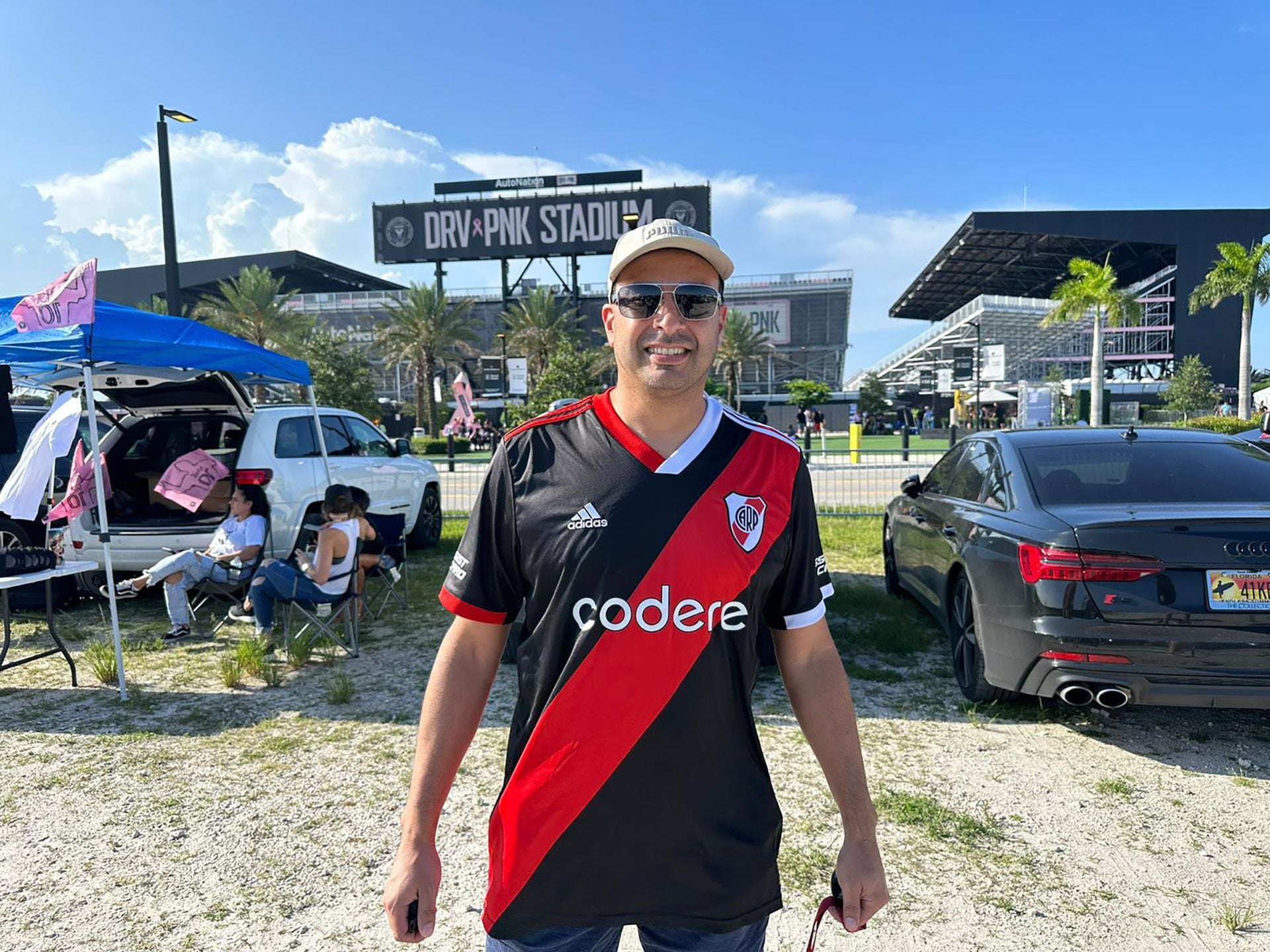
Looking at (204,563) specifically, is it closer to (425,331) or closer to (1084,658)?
(1084,658)

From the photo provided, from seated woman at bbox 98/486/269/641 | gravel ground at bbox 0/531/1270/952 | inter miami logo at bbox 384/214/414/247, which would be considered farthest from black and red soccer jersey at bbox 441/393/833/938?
inter miami logo at bbox 384/214/414/247

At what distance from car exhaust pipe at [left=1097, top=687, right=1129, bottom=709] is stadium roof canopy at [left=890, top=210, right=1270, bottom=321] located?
58095mm

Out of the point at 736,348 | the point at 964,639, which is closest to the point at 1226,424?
the point at 964,639

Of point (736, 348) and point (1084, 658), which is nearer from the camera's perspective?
point (1084, 658)

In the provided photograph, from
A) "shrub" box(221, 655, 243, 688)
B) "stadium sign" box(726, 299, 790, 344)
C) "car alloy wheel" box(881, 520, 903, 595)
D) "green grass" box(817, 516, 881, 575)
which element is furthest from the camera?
"stadium sign" box(726, 299, 790, 344)

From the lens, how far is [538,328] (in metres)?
45.9

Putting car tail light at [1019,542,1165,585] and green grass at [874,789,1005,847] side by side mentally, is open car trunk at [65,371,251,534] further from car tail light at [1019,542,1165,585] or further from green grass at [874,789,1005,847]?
car tail light at [1019,542,1165,585]

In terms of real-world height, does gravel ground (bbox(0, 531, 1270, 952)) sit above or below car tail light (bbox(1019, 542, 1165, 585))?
below

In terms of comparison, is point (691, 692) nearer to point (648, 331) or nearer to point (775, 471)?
point (775, 471)

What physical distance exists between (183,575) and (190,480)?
1.10 m

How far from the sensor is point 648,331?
1.59m

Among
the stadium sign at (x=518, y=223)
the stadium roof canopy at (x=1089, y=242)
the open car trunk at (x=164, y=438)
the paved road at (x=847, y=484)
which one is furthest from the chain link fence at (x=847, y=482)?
the stadium roof canopy at (x=1089, y=242)

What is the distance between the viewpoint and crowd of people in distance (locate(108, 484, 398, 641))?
5.73 m

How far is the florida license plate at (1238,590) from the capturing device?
11.6 feet
